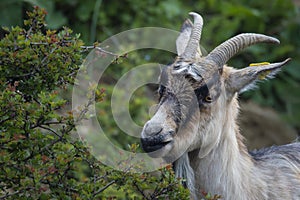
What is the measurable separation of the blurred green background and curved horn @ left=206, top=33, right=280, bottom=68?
364 centimetres

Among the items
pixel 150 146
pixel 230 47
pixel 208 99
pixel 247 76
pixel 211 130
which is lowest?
pixel 150 146

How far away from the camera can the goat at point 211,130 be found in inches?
178

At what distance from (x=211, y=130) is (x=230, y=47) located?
698 mm

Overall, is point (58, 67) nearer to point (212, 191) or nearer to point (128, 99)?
point (212, 191)

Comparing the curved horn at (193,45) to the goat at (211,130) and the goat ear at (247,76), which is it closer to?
the goat at (211,130)

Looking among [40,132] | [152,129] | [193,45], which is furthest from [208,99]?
[40,132]

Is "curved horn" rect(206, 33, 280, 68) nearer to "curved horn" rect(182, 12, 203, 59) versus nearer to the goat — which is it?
the goat

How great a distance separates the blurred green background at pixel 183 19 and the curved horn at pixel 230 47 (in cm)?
364

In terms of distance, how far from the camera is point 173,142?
14.6 feet

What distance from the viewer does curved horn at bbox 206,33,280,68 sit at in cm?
487

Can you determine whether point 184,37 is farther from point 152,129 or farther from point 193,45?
point 152,129

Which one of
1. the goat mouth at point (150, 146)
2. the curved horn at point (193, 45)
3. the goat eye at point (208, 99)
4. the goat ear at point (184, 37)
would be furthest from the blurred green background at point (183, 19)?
the goat mouth at point (150, 146)

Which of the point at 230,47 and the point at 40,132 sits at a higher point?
the point at 230,47

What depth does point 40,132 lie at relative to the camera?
4160 mm
